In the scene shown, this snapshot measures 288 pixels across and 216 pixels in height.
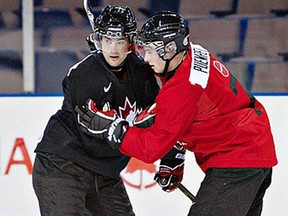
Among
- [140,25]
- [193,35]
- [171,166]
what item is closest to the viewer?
[171,166]

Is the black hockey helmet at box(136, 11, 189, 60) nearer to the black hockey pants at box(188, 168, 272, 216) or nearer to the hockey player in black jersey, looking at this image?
the hockey player in black jersey

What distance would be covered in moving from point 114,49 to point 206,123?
402mm

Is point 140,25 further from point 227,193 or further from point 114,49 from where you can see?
point 227,193

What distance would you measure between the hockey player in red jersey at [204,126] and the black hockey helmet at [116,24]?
0.34 feet

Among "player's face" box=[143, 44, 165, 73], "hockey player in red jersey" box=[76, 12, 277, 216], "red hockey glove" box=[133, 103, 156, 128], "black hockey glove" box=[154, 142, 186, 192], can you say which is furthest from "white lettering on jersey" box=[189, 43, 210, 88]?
"black hockey glove" box=[154, 142, 186, 192]

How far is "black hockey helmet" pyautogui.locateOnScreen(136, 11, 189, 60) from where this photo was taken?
2.58 metres

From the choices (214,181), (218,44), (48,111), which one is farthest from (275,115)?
(214,181)

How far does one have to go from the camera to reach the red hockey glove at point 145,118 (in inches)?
107

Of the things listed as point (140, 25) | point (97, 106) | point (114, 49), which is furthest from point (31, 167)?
point (114, 49)

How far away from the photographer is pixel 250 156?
263 centimetres

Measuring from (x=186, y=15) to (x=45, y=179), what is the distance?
190cm

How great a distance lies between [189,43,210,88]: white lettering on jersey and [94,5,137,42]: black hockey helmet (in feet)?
0.76

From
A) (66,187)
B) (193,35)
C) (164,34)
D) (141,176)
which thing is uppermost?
(164,34)

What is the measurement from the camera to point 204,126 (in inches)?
103
